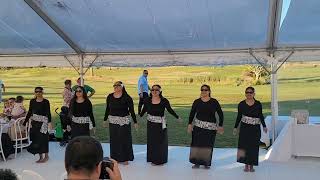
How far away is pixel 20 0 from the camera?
7.83m

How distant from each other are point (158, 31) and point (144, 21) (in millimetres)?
391

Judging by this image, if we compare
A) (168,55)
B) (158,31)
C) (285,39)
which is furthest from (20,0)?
(285,39)

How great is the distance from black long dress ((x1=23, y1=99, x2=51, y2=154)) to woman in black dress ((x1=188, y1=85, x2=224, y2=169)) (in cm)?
257

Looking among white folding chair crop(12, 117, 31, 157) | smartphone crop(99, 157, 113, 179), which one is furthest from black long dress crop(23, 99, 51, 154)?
smartphone crop(99, 157, 113, 179)

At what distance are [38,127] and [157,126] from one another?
6.93 feet

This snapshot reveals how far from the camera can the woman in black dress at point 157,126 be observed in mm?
7727

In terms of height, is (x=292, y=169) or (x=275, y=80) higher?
(x=275, y=80)

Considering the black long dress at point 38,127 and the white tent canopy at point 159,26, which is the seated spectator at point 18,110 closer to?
the black long dress at point 38,127

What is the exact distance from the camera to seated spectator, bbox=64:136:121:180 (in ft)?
6.02

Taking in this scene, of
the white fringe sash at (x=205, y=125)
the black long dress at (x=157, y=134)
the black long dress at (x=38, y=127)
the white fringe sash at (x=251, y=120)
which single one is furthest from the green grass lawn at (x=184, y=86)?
the white fringe sash at (x=251, y=120)

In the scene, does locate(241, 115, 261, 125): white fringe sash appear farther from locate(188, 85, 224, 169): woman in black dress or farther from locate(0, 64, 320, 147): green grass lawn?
locate(0, 64, 320, 147): green grass lawn

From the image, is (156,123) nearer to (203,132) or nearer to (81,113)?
(203,132)

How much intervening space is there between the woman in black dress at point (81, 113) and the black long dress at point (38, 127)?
0.45 m

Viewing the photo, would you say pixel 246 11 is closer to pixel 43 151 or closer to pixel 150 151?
pixel 150 151
